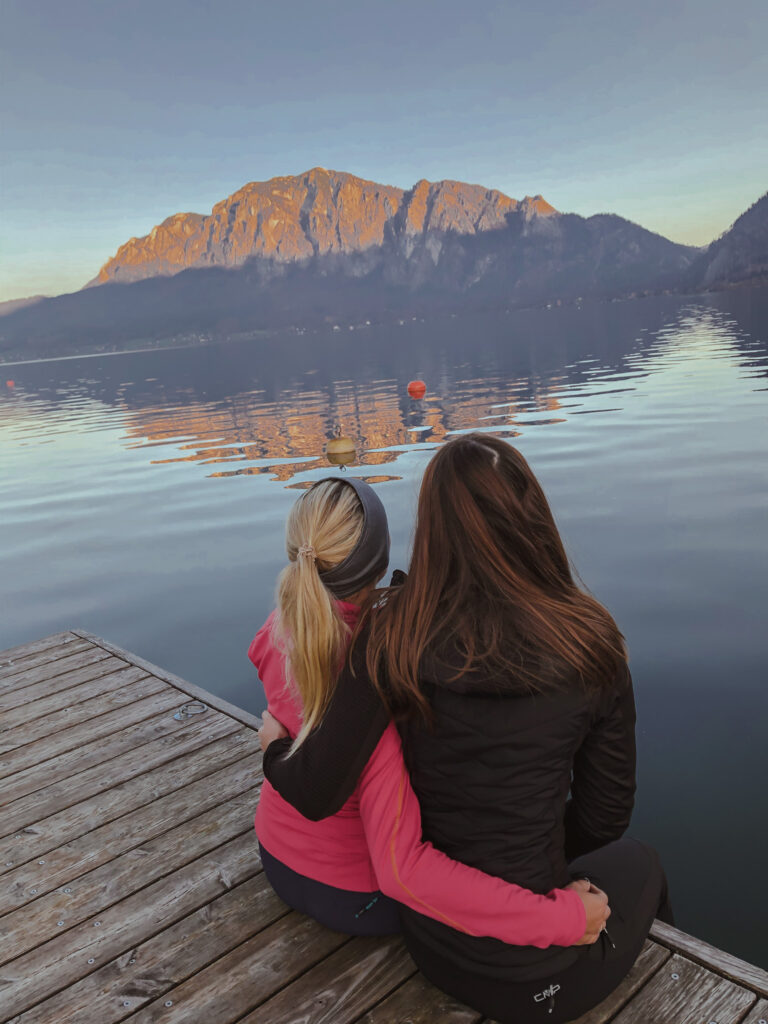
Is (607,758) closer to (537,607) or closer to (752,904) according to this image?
(537,607)

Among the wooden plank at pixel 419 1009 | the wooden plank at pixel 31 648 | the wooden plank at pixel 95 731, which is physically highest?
the wooden plank at pixel 419 1009

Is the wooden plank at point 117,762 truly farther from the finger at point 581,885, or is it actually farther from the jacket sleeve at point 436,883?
the finger at point 581,885

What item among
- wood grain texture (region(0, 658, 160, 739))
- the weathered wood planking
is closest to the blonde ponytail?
wood grain texture (region(0, 658, 160, 739))

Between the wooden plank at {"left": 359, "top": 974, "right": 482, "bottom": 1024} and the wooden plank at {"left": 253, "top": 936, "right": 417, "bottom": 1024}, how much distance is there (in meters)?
0.03

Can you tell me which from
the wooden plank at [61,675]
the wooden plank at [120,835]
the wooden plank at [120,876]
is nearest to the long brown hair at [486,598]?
the wooden plank at [120,876]

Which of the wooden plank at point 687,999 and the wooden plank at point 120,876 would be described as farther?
the wooden plank at point 120,876

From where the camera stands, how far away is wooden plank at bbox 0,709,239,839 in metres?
3.91

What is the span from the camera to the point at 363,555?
2.19 m

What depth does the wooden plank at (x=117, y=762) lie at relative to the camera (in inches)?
154

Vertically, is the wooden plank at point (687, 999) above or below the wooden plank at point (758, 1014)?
below

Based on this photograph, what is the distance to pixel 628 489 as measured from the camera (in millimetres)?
11680

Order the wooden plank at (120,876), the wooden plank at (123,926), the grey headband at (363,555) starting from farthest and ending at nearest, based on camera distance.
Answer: the wooden plank at (120,876) → the wooden plank at (123,926) → the grey headband at (363,555)

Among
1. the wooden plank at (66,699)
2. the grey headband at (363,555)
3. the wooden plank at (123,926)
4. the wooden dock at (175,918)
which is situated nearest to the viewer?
the grey headband at (363,555)

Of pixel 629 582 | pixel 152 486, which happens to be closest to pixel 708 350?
pixel 152 486
